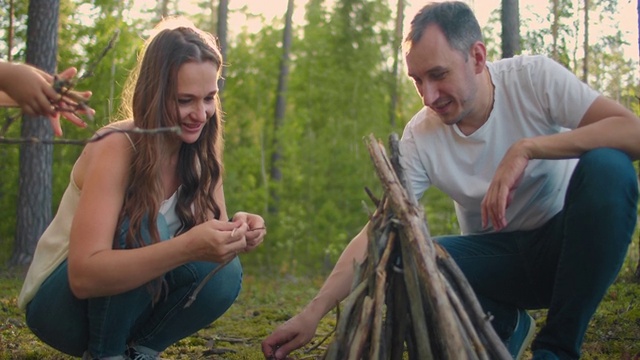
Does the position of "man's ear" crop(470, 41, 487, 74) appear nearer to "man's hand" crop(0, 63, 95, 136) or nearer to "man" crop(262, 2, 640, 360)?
"man" crop(262, 2, 640, 360)

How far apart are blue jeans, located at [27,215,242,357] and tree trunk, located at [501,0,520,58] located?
12.1 feet

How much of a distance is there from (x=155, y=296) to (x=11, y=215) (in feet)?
37.8

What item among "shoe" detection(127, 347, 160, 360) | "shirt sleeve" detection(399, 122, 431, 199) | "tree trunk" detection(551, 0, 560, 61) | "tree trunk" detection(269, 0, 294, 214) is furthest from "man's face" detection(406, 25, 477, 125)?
"tree trunk" detection(269, 0, 294, 214)

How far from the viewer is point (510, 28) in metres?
5.96

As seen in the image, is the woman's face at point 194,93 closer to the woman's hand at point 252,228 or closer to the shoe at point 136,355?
the woman's hand at point 252,228

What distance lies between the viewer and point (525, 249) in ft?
10.0

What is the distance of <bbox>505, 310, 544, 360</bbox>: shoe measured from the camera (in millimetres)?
3115

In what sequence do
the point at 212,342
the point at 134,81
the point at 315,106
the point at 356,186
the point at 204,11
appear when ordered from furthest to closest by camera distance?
1. the point at 204,11
2. the point at 315,106
3. the point at 356,186
4. the point at 212,342
5. the point at 134,81

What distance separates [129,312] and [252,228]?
54 cm

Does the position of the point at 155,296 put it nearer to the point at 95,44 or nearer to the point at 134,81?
the point at 134,81

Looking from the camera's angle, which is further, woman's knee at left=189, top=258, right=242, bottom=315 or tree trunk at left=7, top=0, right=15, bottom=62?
tree trunk at left=7, top=0, right=15, bottom=62

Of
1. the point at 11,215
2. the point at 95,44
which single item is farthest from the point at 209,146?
the point at 11,215

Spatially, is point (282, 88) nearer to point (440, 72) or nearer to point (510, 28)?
point (510, 28)

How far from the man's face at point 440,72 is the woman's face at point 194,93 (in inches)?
30.2
